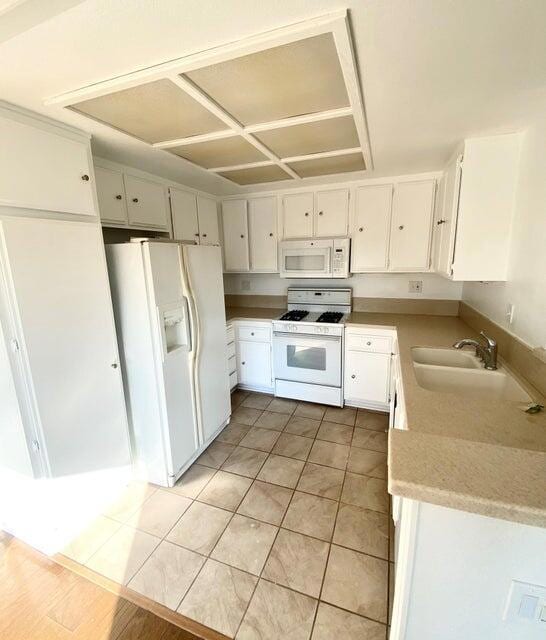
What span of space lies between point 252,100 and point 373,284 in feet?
7.60

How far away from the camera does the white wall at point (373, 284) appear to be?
300 centimetres

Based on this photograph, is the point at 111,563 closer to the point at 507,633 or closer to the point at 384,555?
the point at 384,555

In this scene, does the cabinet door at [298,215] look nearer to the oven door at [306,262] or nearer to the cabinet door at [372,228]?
the oven door at [306,262]

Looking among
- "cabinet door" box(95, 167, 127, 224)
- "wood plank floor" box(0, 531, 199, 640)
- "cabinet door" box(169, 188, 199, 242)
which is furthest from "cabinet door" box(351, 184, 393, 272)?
"wood plank floor" box(0, 531, 199, 640)

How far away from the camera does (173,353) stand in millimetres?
2018

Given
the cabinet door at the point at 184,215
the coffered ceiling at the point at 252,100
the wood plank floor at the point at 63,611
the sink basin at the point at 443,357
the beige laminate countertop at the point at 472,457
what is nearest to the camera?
the beige laminate countertop at the point at 472,457

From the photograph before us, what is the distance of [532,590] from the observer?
2.25 ft

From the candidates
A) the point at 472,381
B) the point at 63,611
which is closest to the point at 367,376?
the point at 472,381

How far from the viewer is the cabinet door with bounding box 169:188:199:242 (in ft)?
8.59

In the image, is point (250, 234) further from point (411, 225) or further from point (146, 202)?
point (411, 225)

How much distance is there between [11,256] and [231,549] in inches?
73.4

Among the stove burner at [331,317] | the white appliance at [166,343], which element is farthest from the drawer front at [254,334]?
the white appliance at [166,343]

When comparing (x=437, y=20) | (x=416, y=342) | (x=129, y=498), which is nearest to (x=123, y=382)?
(x=129, y=498)

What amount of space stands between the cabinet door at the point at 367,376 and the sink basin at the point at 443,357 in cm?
64
